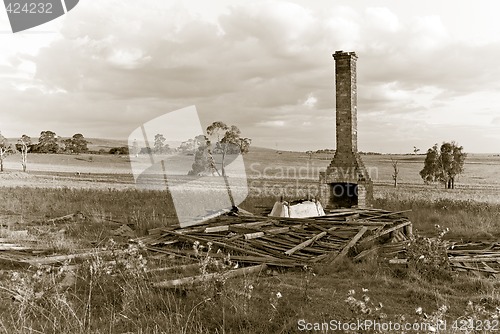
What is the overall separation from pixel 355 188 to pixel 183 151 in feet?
152

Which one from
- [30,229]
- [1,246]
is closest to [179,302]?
[1,246]

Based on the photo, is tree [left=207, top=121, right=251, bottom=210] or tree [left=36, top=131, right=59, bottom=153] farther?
tree [left=36, top=131, right=59, bottom=153]

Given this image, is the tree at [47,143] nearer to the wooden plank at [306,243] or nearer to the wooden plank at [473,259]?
the wooden plank at [306,243]

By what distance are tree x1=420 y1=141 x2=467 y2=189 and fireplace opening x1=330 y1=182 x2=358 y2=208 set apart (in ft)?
114

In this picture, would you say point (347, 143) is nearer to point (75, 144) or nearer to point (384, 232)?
point (384, 232)

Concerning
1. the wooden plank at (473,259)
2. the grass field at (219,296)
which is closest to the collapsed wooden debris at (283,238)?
the grass field at (219,296)

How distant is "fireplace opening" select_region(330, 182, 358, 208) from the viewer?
1702 cm

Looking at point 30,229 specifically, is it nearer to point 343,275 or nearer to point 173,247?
point 173,247

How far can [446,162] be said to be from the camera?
157 ft

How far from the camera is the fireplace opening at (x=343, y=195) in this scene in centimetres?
1702

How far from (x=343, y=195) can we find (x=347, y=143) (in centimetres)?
228

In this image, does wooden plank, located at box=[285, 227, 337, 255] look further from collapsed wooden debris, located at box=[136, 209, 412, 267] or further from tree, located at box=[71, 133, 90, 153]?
tree, located at box=[71, 133, 90, 153]

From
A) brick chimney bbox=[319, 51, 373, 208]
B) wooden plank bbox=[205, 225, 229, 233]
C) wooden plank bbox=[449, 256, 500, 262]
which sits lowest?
wooden plank bbox=[449, 256, 500, 262]

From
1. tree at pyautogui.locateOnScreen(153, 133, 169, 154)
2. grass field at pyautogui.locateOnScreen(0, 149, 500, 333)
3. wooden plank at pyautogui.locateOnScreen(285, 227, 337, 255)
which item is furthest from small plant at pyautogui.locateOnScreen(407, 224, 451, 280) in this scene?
tree at pyautogui.locateOnScreen(153, 133, 169, 154)
